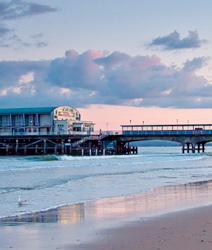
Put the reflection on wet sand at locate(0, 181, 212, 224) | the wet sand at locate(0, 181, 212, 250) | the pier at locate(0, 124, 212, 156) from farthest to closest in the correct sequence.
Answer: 1. the pier at locate(0, 124, 212, 156)
2. the reflection on wet sand at locate(0, 181, 212, 224)
3. the wet sand at locate(0, 181, 212, 250)

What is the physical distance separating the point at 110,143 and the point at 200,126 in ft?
60.4

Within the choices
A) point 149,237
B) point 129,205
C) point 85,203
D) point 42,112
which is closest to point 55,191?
point 85,203

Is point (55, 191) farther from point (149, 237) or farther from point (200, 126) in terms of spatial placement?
point (200, 126)

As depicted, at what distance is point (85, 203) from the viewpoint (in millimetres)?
20547

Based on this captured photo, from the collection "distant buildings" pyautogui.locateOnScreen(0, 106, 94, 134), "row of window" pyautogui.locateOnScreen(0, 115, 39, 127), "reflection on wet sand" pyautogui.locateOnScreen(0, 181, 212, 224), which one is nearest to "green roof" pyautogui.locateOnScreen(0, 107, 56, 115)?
"distant buildings" pyautogui.locateOnScreen(0, 106, 94, 134)

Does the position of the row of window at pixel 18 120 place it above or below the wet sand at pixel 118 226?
above

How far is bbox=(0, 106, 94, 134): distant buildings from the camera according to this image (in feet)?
289

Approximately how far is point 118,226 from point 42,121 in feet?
249

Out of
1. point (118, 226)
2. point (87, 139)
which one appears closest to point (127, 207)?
point (118, 226)

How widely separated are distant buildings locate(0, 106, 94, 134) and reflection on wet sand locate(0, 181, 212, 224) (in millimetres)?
63741

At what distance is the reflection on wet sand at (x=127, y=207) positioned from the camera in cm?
1672

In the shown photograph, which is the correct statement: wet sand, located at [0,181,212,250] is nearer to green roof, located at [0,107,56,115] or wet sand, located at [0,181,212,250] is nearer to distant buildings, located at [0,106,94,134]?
distant buildings, located at [0,106,94,134]

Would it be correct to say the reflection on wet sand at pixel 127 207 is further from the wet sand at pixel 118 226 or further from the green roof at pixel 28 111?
the green roof at pixel 28 111

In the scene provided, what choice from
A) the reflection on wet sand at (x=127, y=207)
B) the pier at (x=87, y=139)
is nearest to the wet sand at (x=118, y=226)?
the reflection on wet sand at (x=127, y=207)
